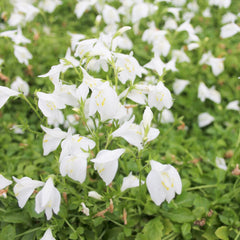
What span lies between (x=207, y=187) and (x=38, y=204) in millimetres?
1294

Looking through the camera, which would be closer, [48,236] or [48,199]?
[48,199]

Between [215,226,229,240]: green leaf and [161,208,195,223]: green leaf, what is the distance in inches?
6.7

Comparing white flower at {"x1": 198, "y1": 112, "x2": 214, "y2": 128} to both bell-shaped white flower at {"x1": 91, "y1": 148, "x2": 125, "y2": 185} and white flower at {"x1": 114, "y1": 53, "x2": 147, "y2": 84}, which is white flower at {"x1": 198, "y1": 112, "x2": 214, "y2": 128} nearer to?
white flower at {"x1": 114, "y1": 53, "x2": 147, "y2": 84}

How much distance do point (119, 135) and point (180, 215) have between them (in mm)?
862

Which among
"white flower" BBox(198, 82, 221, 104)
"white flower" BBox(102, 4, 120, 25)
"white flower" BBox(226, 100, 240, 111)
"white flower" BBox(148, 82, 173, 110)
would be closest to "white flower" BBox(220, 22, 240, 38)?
"white flower" BBox(198, 82, 221, 104)

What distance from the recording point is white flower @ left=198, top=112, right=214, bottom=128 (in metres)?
2.91

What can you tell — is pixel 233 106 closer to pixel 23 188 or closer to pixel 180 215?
pixel 180 215

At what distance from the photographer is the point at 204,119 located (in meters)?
2.93

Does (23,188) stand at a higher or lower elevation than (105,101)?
lower

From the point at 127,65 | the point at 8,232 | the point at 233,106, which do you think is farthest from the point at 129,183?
the point at 233,106

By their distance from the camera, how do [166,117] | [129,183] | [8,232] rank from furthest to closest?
[166,117]
[8,232]
[129,183]

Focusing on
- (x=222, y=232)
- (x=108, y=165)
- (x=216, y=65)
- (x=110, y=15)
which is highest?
(x=108, y=165)

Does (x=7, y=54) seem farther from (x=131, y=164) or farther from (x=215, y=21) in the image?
(x=215, y=21)

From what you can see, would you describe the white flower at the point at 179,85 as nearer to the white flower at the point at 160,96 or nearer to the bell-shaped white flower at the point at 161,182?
the white flower at the point at 160,96
